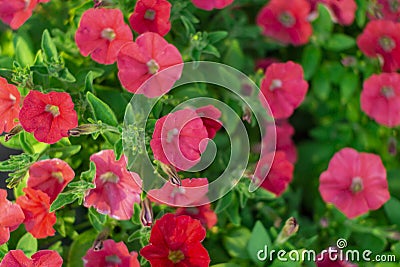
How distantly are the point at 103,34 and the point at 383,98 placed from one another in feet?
3.10

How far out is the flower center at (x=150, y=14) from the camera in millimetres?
1456

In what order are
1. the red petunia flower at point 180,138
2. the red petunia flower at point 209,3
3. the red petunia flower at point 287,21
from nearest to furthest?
the red petunia flower at point 180,138 → the red petunia flower at point 209,3 → the red petunia flower at point 287,21

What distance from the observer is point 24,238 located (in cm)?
151

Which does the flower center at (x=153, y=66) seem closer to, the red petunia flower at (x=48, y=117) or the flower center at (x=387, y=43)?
the red petunia flower at (x=48, y=117)

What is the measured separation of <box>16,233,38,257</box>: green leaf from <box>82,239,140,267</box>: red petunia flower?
0.15m

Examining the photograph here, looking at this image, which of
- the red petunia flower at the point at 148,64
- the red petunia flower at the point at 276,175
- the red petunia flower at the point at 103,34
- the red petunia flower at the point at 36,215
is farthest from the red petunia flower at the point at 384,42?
the red petunia flower at the point at 36,215

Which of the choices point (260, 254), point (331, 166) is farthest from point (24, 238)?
point (331, 166)

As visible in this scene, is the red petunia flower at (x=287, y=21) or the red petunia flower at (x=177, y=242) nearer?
the red petunia flower at (x=177, y=242)

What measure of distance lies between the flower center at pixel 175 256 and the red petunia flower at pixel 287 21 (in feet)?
3.04

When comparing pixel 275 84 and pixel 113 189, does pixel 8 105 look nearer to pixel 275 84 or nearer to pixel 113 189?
pixel 113 189

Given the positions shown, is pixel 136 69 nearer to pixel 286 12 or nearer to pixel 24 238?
pixel 24 238

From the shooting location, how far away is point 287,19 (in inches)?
76.5

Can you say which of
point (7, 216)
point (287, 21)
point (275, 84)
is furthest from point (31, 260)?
point (287, 21)

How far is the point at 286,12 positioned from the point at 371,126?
54 cm
